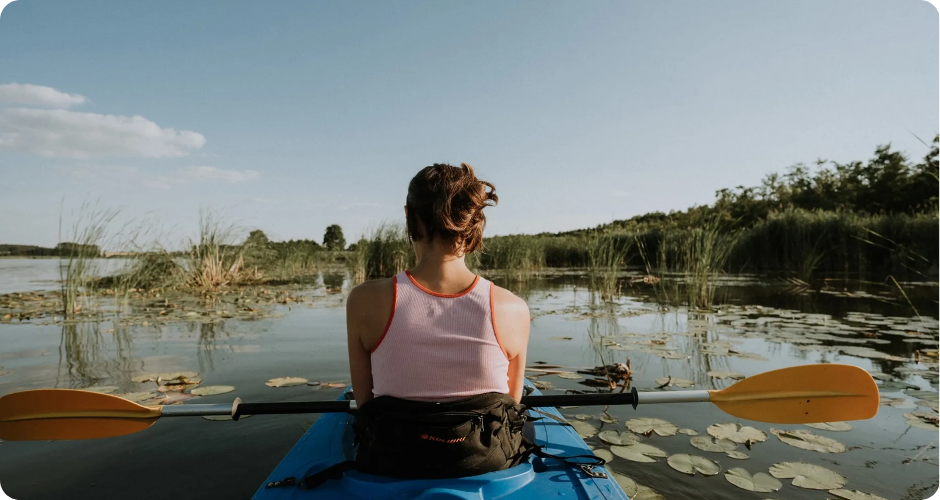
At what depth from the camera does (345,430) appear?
2.11 meters

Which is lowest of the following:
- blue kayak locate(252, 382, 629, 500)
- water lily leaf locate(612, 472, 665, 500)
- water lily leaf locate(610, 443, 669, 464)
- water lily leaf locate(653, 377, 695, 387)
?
water lily leaf locate(612, 472, 665, 500)

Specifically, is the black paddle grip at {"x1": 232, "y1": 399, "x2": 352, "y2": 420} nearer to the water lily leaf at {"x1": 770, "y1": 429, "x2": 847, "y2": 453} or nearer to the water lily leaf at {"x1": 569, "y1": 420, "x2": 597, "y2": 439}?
the water lily leaf at {"x1": 569, "y1": 420, "x2": 597, "y2": 439}

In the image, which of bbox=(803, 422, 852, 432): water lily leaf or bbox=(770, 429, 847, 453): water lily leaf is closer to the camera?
bbox=(770, 429, 847, 453): water lily leaf

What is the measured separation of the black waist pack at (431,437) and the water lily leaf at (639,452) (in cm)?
110

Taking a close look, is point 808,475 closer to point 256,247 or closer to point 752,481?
point 752,481

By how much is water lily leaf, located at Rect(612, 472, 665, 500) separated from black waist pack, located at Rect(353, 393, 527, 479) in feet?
2.60

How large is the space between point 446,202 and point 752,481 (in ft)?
6.08

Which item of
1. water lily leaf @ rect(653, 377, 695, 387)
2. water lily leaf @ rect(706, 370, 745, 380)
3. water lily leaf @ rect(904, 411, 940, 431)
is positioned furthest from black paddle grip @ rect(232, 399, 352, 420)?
water lily leaf @ rect(904, 411, 940, 431)

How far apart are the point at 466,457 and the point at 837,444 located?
2214mm

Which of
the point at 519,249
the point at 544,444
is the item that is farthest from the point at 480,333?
the point at 519,249

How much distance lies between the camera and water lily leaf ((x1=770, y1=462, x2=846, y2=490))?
207 centimetres

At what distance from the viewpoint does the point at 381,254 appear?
13430 mm

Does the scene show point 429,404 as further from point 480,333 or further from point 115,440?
point 115,440

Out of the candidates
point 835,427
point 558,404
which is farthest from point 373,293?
point 835,427
